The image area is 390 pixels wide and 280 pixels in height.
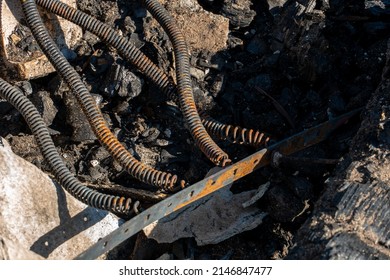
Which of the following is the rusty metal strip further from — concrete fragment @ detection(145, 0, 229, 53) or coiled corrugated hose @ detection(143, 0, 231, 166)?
concrete fragment @ detection(145, 0, 229, 53)

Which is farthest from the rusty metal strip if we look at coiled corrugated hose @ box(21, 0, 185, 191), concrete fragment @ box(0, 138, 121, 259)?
concrete fragment @ box(0, 138, 121, 259)

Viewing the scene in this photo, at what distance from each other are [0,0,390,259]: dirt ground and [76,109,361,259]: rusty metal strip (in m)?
0.08

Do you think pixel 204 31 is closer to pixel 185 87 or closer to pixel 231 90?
pixel 231 90

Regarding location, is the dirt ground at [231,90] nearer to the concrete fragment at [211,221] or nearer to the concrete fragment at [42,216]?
the concrete fragment at [211,221]

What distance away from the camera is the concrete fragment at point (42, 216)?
2.96 metres

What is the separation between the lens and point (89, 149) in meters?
3.57

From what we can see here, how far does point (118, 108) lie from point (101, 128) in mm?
422

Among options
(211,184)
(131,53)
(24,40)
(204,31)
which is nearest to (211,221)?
(211,184)

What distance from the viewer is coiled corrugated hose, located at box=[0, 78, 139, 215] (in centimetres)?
299

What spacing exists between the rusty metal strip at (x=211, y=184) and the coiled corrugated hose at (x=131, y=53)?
0.71 feet

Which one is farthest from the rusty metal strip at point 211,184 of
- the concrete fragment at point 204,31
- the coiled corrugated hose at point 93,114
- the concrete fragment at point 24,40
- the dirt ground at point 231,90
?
the concrete fragment at point 24,40

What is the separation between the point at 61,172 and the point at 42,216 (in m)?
0.23
